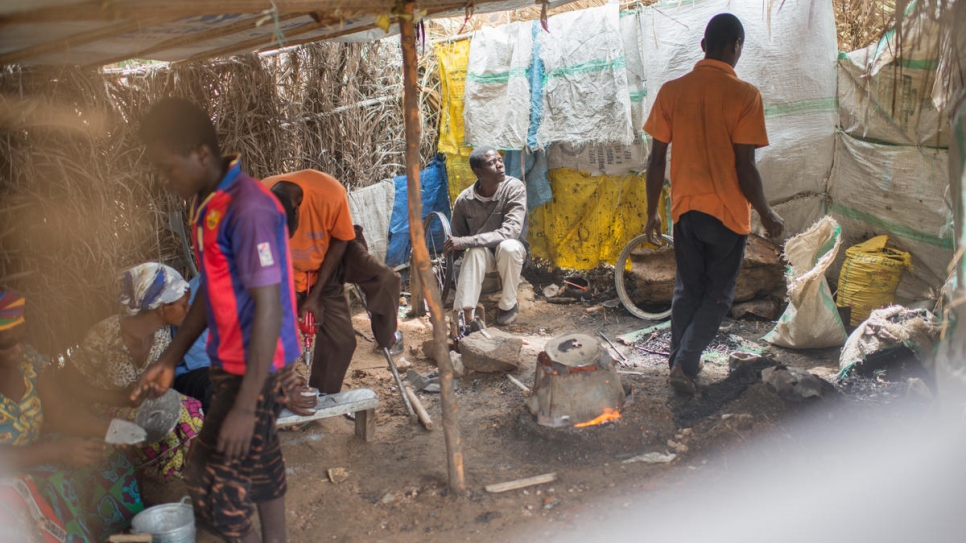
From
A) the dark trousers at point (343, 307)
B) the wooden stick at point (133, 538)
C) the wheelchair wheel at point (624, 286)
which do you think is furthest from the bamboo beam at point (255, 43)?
the wheelchair wheel at point (624, 286)

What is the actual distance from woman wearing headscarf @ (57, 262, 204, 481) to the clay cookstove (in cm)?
195

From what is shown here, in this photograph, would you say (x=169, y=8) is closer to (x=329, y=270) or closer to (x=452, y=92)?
(x=329, y=270)

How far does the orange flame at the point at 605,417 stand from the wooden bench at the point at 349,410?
120 cm

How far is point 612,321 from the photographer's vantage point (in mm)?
6477

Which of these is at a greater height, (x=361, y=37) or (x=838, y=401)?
(x=361, y=37)

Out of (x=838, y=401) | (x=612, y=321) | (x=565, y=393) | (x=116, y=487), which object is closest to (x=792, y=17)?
(x=612, y=321)

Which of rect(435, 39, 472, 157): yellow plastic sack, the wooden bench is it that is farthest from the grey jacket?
the wooden bench

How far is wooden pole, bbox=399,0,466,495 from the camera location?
10.7 ft

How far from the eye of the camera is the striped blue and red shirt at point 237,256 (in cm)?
224

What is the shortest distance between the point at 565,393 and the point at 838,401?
1.44 m

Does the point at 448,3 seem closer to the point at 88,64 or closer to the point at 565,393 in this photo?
the point at 565,393

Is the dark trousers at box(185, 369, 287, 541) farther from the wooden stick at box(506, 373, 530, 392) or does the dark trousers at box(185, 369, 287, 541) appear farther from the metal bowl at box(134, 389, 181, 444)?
the wooden stick at box(506, 373, 530, 392)

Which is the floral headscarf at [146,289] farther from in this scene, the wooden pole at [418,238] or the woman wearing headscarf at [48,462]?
the wooden pole at [418,238]

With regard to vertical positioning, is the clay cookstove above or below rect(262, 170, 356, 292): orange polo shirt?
below
